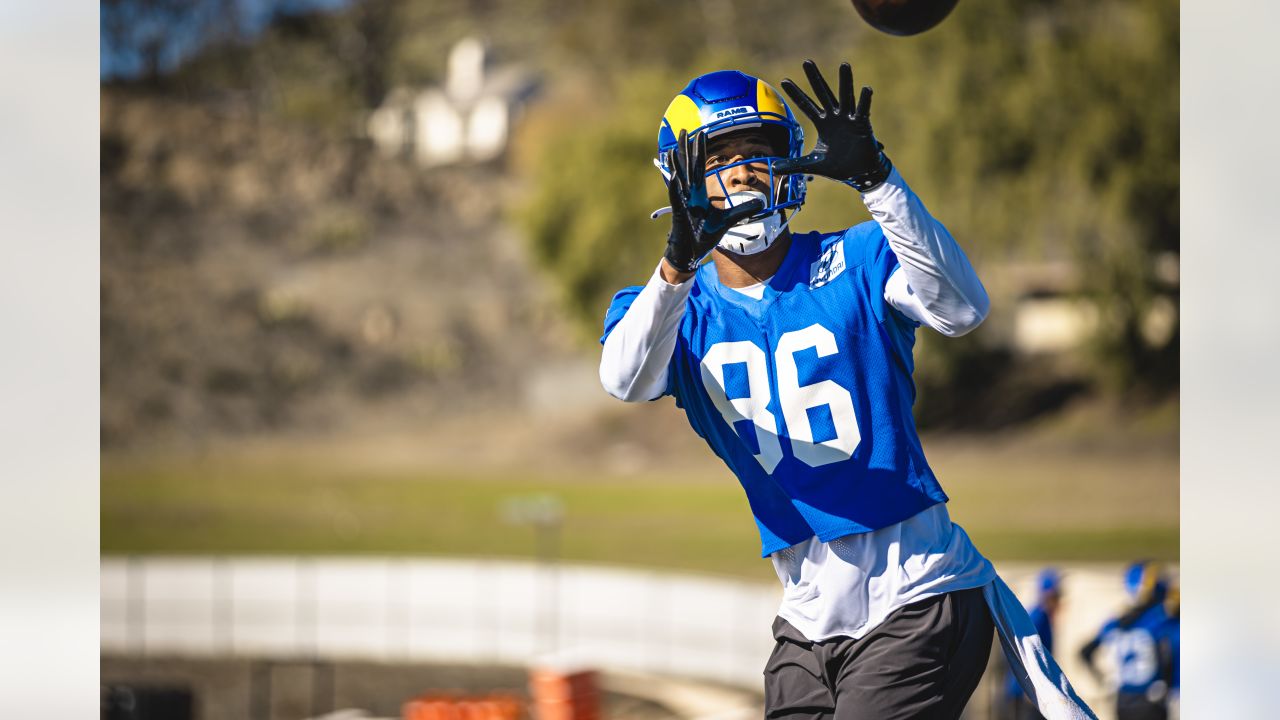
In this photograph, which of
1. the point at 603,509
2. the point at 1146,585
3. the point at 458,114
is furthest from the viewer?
the point at 458,114

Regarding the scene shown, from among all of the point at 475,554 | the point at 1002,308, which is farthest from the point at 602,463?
the point at 1002,308

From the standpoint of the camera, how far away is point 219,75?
151 ft

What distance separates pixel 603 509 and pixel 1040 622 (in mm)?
21220

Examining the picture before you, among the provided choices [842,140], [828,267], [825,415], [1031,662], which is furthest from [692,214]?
[1031,662]

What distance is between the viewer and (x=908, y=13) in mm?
3566

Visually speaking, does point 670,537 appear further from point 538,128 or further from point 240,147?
point 240,147

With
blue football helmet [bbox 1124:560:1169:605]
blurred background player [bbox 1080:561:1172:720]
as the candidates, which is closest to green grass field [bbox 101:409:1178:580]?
blue football helmet [bbox 1124:560:1169:605]

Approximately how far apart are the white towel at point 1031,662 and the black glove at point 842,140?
0.98m

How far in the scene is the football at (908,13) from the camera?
3561 mm

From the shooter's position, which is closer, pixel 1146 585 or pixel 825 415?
pixel 825 415

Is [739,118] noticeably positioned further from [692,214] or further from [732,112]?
[692,214]

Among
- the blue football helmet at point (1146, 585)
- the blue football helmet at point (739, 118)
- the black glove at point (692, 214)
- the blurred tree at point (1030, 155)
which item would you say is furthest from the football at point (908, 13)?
the blurred tree at point (1030, 155)

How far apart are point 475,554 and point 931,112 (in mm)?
12541

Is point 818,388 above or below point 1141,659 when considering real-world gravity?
above
